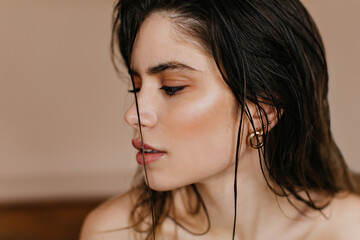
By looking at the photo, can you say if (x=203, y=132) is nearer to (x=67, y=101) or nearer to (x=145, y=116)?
(x=145, y=116)

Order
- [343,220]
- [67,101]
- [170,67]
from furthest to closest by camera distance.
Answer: [67,101] < [343,220] < [170,67]

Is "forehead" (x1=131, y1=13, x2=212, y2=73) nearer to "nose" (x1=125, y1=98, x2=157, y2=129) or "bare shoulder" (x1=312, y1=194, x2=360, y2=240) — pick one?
"nose" (x1=125, y1=98, x2=157, y2=129)

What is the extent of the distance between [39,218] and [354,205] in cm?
146

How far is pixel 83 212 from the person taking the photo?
6.97 feet

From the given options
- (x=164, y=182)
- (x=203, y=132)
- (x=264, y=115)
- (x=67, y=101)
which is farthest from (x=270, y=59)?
(x=67, y=101)

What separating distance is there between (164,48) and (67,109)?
1386mm

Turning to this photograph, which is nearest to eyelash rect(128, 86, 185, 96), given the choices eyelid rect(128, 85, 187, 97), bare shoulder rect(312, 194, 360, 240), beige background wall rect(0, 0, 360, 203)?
eyelid rect(128, 85, 187, 97)

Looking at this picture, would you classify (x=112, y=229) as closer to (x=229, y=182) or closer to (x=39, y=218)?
(x=229, y=182)

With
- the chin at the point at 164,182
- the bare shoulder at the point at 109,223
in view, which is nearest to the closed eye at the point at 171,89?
the chin at the point at 164,182

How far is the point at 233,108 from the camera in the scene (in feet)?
3.51

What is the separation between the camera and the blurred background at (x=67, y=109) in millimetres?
2068

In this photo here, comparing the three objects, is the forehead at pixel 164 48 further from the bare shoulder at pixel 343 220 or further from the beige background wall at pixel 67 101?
the beige background wall at pixel 67 101

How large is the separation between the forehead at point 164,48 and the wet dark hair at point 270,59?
2 cm

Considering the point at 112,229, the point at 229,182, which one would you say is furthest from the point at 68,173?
the point at 229,182
